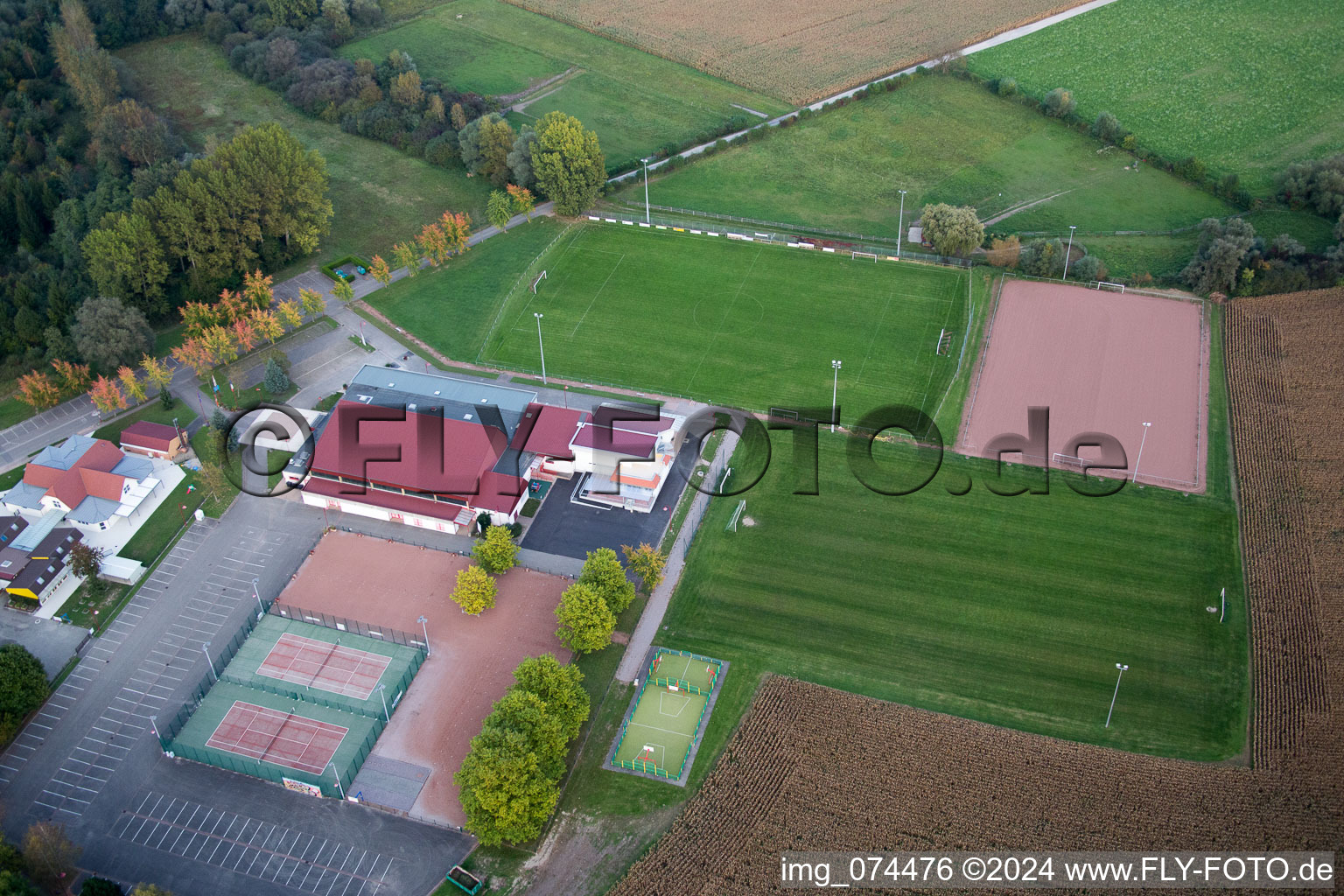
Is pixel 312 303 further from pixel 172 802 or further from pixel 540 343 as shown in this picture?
pixel 172 802

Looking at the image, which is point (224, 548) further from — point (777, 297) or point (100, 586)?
point (777, 297)

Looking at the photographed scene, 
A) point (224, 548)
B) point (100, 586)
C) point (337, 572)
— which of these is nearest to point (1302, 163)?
point (337, 572)

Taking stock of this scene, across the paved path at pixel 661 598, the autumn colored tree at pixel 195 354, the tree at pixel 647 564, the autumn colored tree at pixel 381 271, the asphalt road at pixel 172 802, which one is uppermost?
the autumn colored tree at pixel 381 271

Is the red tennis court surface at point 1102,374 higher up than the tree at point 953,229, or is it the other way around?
the tree at point 953,229

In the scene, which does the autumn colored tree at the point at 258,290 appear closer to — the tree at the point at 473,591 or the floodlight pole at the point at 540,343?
the floodlight pole at the point at 540,343

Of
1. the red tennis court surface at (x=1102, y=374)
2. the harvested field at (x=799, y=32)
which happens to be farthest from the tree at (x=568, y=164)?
the red tennis court surface at (x=1102, y=374)

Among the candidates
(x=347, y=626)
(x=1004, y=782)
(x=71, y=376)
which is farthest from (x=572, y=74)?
(x=1004, y=782)

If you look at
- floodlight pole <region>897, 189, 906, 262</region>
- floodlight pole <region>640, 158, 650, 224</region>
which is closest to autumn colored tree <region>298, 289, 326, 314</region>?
floodlight pole <region>640, 158, 650, 224</region>
